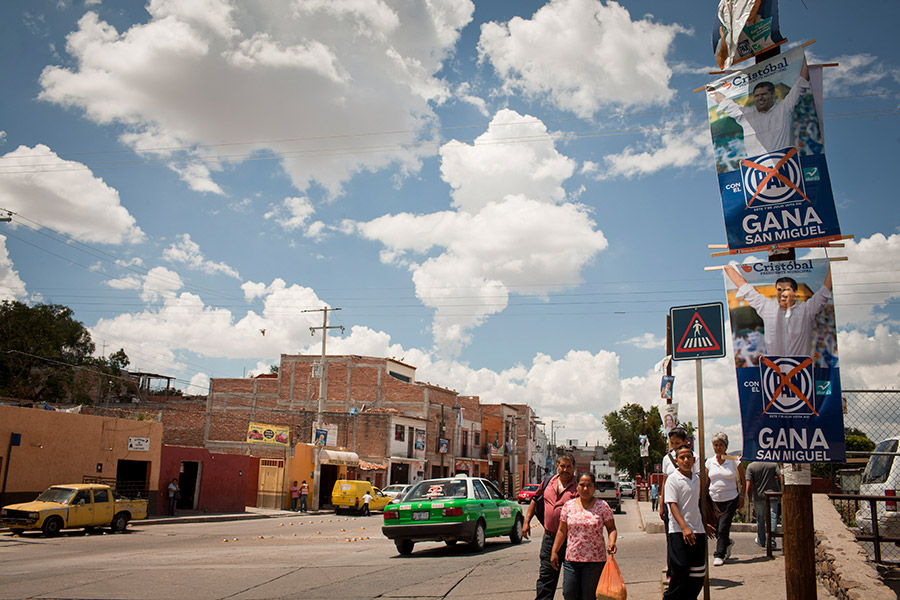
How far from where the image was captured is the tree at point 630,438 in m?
70.5

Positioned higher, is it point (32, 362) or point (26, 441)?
point (32, 362)

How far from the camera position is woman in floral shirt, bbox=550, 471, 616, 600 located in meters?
6.50

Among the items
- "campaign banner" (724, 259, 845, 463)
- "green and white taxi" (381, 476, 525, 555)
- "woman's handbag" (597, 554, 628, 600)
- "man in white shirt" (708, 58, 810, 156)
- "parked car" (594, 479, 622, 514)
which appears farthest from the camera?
"parked car" (594, 479, 622, 514)

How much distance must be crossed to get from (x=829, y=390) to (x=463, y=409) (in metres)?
68.2

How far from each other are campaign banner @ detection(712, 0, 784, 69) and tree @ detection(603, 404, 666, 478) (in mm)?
65785

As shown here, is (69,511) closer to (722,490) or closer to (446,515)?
(446,515)

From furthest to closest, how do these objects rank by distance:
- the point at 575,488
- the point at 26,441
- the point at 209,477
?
the point at 209,477
the point at 26,441
the point at 575,488

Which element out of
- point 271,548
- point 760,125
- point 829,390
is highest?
point 760,125

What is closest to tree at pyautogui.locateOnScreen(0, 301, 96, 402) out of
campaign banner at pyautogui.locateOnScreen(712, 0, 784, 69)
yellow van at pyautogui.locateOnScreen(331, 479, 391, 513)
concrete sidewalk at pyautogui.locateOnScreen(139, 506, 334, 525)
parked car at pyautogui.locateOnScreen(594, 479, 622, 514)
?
concrete sidewalk at pyautogui.locateOnScreen(139, 506, 334, 525)

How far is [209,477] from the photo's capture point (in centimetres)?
3503

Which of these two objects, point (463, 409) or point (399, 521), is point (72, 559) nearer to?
point (399, 521)

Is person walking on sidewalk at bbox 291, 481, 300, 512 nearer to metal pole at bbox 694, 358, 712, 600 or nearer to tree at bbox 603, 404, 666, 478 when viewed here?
metal pole at bbox 694, 358, 712, 600

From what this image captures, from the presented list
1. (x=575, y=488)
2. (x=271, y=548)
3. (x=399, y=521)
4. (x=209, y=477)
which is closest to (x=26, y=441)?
(x=209, y=477)

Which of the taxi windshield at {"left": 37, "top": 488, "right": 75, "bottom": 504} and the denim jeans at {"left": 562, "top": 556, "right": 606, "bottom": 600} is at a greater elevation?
the denim jeans at {"left": 562, "top": 556, "right": 606, "bottom": 600}
